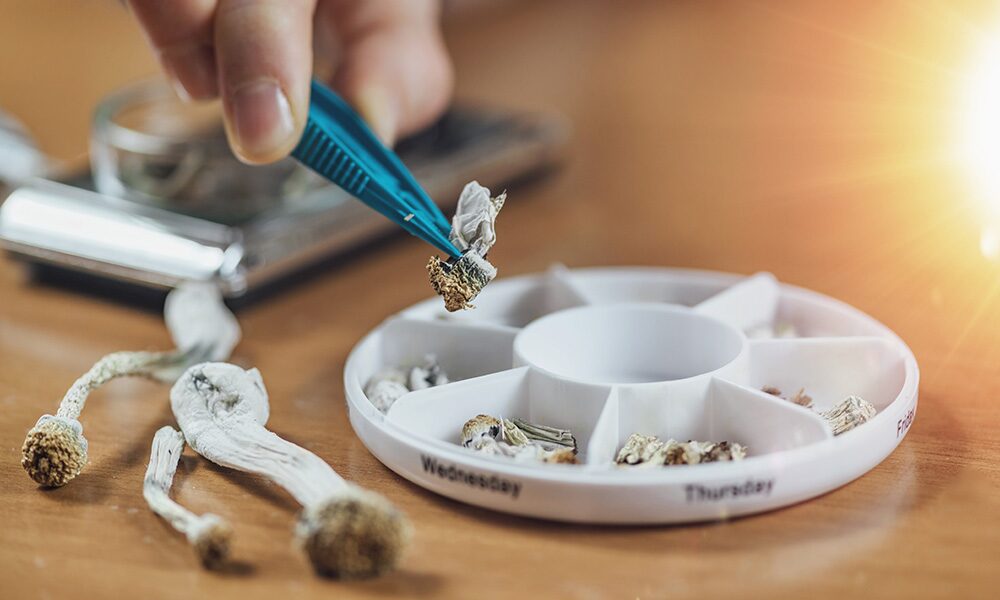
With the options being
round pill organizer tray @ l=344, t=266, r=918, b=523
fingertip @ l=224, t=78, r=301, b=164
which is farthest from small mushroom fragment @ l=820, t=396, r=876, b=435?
fingertip @ l=224, t=78, r=301, b=164

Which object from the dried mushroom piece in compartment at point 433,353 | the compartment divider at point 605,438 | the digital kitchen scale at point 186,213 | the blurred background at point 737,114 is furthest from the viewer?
the blurred background at point 737,114

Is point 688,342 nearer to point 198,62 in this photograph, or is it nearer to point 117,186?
point 198,62

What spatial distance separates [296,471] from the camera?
758 millimetres

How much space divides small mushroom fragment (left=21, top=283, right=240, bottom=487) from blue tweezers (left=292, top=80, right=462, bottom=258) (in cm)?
22

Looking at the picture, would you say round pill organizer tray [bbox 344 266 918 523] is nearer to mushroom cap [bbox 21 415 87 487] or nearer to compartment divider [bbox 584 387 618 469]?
compartment divider [bbox 584 387 618 469]

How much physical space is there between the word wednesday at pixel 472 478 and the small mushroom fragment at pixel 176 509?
0.15 metres

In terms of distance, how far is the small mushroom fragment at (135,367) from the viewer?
2.59 feet

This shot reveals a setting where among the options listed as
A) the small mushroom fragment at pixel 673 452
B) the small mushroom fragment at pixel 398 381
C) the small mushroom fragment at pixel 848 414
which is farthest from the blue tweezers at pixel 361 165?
the small mushroom fragment at pixel 848 414

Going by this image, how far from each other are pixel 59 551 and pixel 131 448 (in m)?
0.18

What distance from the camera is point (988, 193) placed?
4.65 ft

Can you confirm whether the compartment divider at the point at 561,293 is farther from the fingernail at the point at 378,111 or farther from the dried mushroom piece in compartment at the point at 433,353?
Result: the fingernail at the point at 378,111

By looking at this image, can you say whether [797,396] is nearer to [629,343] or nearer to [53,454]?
[629,343]

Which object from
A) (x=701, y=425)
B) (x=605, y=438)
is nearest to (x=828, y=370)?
(x=701, y=425)

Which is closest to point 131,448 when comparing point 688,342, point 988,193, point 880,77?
point 688,342
